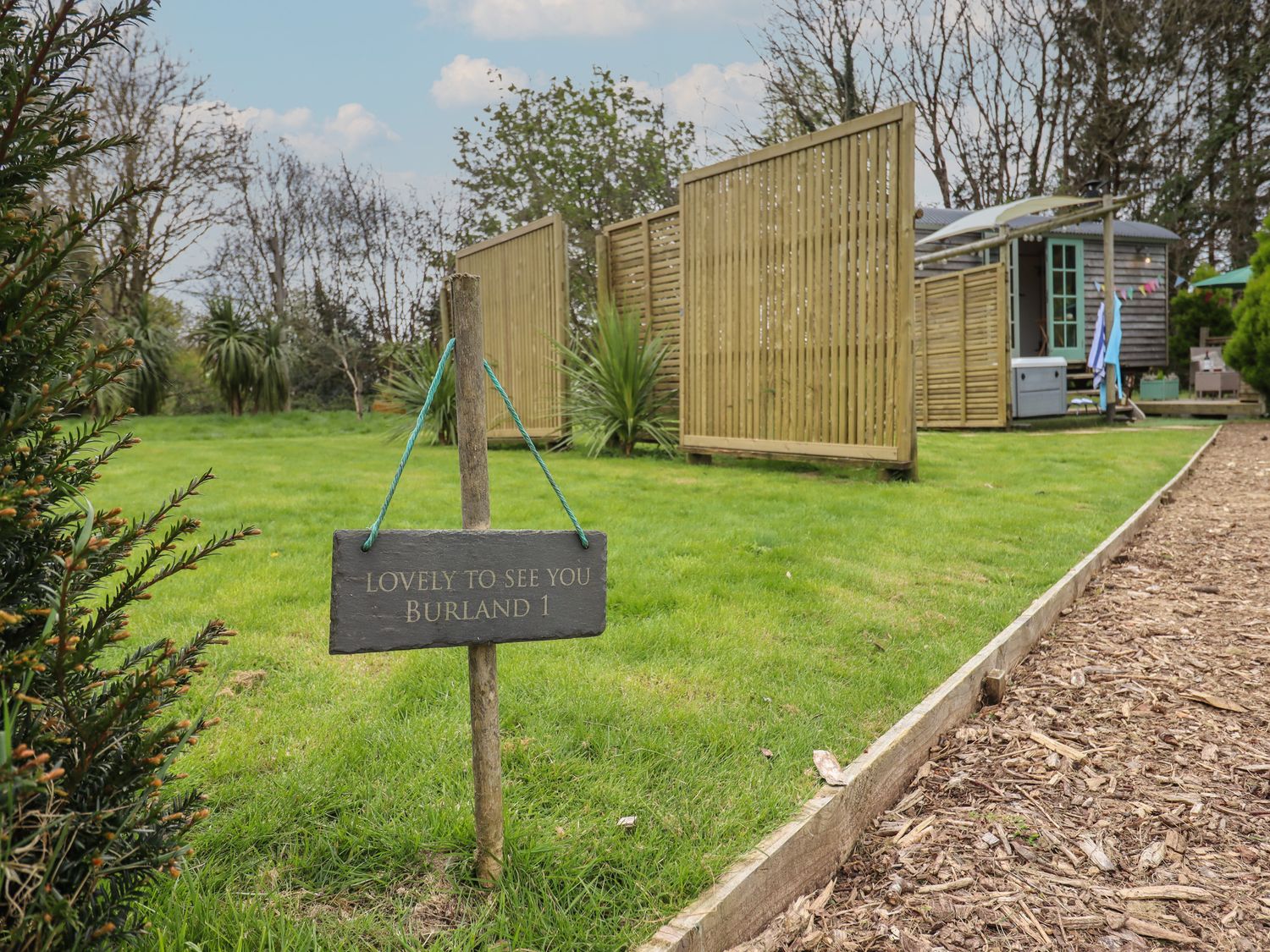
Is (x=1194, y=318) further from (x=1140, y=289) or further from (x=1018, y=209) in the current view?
(x=1018, y=209)

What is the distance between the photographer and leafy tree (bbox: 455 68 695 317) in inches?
730

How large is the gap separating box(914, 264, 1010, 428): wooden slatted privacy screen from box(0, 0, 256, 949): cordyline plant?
11.4 metres

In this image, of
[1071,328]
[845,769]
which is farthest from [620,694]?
[1071,328]

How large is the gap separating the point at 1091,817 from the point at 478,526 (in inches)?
71.5

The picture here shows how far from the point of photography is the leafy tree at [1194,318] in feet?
61.4

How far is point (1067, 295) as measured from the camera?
54.3 ft

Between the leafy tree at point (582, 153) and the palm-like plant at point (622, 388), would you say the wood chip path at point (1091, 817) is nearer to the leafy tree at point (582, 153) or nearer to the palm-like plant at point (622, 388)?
the palm-like plant at point (622, 388)

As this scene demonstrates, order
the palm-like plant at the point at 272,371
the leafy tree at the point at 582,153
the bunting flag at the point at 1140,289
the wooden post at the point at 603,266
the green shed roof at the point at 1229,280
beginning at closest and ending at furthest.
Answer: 1. the wooden post at the point at 603,266
2. the palm-like plant at the point at 272,371
3. the bunting flag at the point at 1140,289
4. the green shed roof at the point at 1229,280
5. the leafy tree at the point at 582,153

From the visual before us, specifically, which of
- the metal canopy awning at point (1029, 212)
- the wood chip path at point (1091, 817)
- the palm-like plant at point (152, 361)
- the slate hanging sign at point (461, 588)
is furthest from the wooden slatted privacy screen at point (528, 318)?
the slate hanging sign at point (461, 588)

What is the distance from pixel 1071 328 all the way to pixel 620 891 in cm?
1820

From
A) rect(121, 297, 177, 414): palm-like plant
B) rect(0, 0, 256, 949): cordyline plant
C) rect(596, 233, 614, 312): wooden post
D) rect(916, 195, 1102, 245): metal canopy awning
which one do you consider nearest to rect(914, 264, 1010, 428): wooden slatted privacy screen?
rect(916, 195, 1102, 245): metal canopy awning

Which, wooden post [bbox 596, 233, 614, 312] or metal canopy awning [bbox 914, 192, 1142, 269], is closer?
wooden post [bbox 596, 233, 614, 312]

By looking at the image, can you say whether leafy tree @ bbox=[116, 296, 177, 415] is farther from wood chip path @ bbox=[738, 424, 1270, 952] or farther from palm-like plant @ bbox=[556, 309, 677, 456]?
wood chip path @ bbox=[738, 424, 1270, 952]

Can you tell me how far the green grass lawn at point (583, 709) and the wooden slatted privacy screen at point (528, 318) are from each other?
425cm
